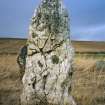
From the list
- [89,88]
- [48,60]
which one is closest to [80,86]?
[89,88]

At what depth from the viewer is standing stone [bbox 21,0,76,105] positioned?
1778 cm

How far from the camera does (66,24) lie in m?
18.1

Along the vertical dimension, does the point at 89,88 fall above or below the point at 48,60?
below

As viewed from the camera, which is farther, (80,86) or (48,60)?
(80,86)

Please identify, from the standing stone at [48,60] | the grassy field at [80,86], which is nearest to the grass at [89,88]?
the grassy field at [80,86]

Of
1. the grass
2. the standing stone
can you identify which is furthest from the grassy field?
the standing stone

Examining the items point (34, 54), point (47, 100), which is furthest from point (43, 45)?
point (47, 100)

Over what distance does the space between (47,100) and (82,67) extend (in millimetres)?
16936

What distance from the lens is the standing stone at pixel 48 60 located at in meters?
17.8

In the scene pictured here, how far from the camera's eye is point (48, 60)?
17.9 m

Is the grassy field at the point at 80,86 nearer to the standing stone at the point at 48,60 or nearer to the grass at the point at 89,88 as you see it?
the grass at the point at 89,88

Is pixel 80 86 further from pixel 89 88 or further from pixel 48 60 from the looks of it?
pixel 48 60

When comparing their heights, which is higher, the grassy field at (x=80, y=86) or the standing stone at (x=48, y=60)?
the standing stone at (x=48, y=60)

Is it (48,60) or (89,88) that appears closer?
(48,60)
